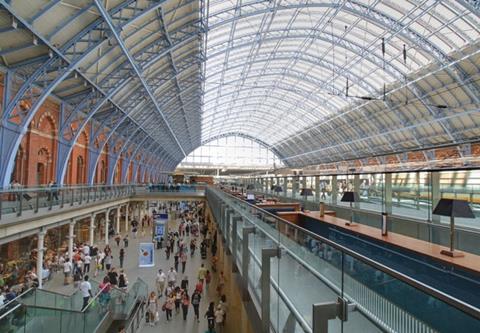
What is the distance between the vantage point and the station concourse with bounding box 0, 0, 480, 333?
3587 mm

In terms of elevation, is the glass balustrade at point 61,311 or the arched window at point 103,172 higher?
the arched window at point 103,172

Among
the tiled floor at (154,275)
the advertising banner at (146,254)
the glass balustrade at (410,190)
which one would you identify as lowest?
the tiled floor at (154,275)

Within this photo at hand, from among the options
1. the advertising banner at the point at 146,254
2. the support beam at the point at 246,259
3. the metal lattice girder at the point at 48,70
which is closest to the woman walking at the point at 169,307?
the advertising banner at the point at 146,254

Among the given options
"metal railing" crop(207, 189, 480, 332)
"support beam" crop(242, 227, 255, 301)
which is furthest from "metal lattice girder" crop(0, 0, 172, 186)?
"metal railing" crop(207, 189, 480, 332)

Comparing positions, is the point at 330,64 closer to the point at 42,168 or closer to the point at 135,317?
the point at 42,168

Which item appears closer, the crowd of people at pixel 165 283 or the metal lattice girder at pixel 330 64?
the crowd of people at pixel 165 283

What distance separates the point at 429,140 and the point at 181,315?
3637 cm

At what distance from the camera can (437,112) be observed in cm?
3381

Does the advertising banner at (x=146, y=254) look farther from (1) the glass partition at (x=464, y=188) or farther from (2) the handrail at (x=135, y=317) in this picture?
(1) the glass partition at (x=464, y=188)

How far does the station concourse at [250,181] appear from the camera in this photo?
141 inches

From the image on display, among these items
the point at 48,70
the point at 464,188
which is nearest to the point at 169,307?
the point at 464,188

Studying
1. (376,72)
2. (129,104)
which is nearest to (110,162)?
(129,104)

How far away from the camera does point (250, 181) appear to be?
27969 mm

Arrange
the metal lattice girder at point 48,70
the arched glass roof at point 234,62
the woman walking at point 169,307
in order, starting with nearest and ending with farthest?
1. the woman walking at point 169,307
2. the metal lattice girder at point 48,70
3. the arched glass roof at point 234,62
